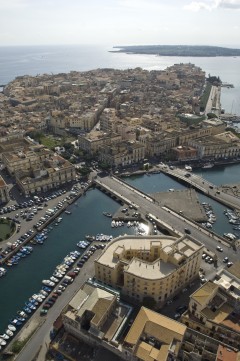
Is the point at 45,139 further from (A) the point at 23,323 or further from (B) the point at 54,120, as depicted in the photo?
(A) the point at 23,323

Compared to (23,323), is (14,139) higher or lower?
higher

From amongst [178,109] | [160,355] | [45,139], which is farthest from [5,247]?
[178,109]

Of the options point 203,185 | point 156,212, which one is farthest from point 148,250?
point 203,185

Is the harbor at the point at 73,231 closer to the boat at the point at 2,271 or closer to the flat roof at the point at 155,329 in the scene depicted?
the boat at the point at 2,271

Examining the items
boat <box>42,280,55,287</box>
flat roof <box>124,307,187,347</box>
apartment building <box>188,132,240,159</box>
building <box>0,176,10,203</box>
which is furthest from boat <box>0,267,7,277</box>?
apartment building <box>188,132,240,159</box>

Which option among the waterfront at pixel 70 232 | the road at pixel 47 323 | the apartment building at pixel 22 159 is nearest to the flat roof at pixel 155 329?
the road at pixel 47 323

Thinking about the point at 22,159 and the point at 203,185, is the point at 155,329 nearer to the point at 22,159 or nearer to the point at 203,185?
the point at 203,185

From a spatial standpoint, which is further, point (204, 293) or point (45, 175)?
point (45, 175)
